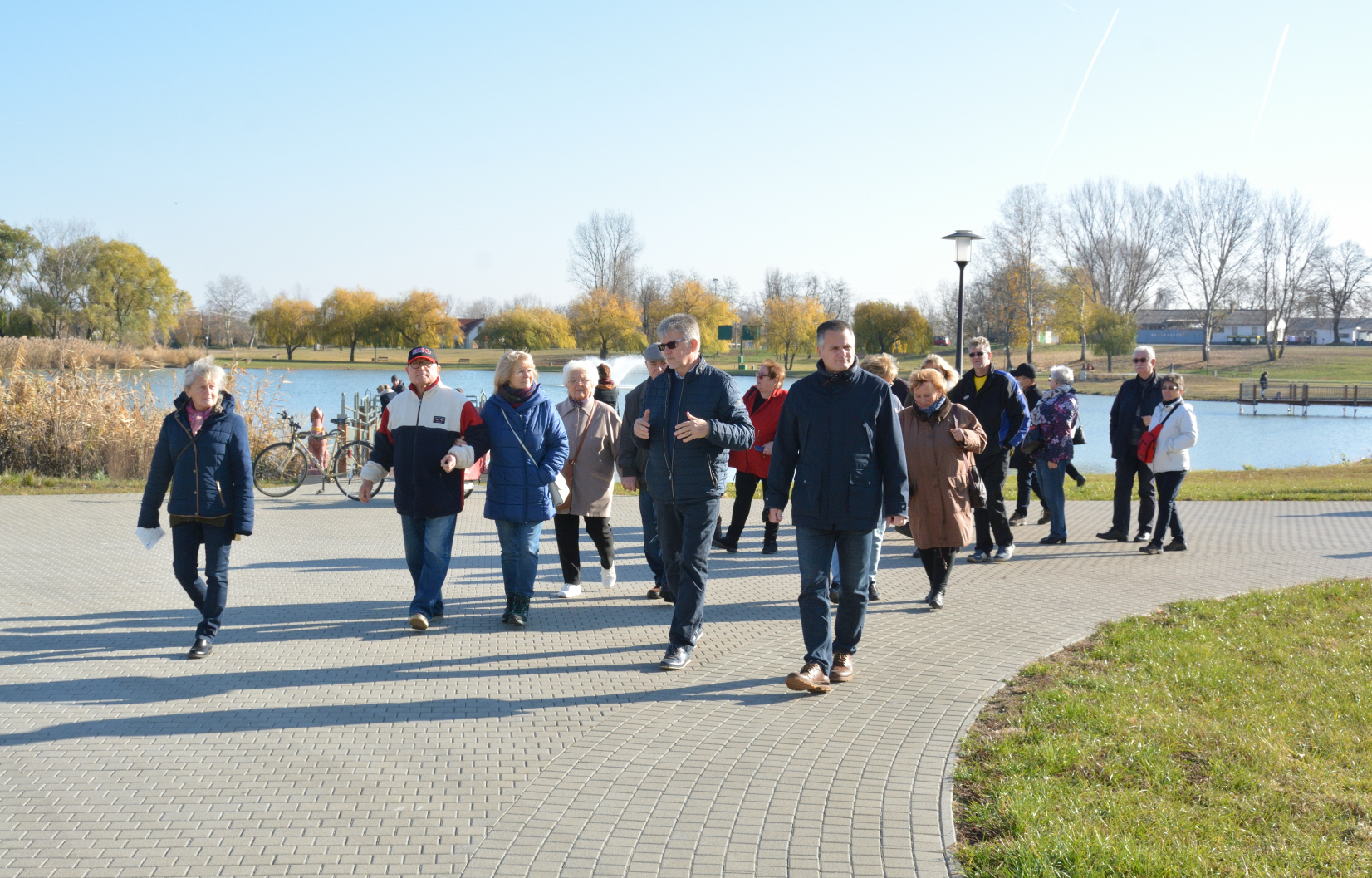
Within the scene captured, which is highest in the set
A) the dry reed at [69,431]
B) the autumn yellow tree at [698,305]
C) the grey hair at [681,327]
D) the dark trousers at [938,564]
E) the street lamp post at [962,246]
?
the autumn yellow tree at [698,305]

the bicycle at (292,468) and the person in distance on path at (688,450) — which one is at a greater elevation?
the person in distance on path at (688,450)

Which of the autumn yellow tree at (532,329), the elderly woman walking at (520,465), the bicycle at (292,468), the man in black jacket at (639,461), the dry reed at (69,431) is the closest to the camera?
the elderly woman walking at (520,465)

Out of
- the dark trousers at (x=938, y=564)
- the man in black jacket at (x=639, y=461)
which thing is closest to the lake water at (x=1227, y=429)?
the man in black jacket at (x=639, y=461)

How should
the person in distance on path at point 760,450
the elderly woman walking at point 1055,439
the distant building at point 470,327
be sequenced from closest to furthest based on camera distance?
the person in distance on path at point 760,450 < the elderly woman walking at point 1055,439 < the distant building at point 470,327

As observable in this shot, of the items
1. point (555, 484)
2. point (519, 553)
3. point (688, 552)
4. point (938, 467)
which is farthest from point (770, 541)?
point (688, 552)

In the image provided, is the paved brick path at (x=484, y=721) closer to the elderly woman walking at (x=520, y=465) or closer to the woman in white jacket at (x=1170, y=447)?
the elderly woman walking at (x=520, y=465)

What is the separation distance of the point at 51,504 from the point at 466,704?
9.18 m

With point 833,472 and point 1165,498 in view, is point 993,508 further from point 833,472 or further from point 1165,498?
point 833,472

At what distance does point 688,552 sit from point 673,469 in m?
0.47

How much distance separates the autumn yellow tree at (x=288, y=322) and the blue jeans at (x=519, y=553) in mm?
83908

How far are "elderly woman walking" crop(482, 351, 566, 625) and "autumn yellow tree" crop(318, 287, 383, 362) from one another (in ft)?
275

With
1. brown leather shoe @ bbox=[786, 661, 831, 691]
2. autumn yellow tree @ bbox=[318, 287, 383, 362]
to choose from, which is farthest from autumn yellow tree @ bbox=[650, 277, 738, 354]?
brown leather shoe @ bbox=[786, 661, 831, 691]

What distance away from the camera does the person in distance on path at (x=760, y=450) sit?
29.8 feet

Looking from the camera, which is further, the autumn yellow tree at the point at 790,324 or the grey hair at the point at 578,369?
the autumn yellow tree at the point at 790,324
